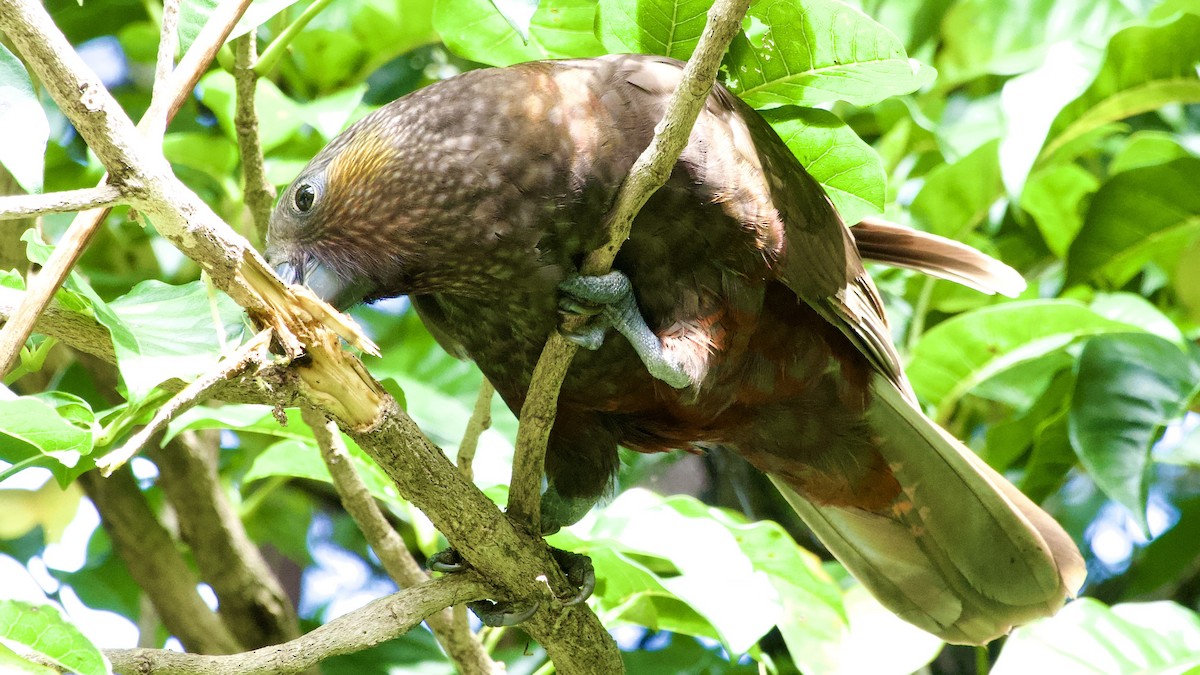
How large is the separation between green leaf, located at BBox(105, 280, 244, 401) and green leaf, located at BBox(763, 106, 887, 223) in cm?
107

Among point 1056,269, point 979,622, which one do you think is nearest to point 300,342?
point 979,622

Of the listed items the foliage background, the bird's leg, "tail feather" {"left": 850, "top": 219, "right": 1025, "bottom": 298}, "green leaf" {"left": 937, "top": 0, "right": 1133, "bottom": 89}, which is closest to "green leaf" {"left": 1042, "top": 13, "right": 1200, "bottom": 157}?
the foliage background

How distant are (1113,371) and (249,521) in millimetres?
2251

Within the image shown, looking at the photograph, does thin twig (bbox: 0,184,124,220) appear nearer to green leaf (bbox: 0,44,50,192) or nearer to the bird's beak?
green leaf (bbox: 0,44,50,192)

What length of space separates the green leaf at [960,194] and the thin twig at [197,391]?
1.86 meters

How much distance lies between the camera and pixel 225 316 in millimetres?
1557

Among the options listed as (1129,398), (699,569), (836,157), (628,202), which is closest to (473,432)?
(699,569)

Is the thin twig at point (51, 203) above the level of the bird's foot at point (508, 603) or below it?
above

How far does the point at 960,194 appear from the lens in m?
2.77

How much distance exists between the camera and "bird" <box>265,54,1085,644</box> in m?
1.80

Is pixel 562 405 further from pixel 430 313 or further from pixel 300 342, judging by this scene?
pixel 300 342

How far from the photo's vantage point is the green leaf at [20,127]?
132 cm

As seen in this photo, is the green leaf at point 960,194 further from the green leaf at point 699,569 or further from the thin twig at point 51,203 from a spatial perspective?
the thin twig at point 51,203

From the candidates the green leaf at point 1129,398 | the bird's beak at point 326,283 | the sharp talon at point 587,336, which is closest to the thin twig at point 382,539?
the bird's beak at point 326,283
